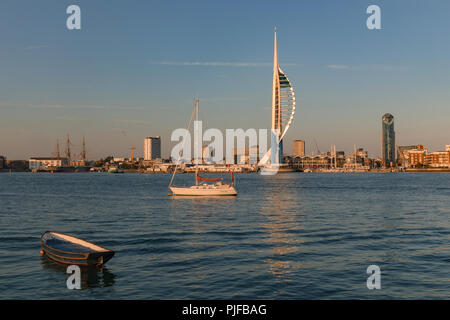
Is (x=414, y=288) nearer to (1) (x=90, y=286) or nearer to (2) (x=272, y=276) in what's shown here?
(2) (x=272, y=276)

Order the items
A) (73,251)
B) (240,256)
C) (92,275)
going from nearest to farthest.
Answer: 1. (92,275)
2. (73,251)
3. (240,256)

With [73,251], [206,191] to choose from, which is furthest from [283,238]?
[206,191]

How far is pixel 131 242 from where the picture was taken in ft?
85.6

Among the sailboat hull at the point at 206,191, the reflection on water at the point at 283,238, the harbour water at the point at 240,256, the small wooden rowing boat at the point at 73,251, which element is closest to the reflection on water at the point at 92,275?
the harbour water at the point at 240,256

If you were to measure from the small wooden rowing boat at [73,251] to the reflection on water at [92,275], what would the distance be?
10.8 inches

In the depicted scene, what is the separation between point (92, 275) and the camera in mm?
18203

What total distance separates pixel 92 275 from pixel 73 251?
7.81 ft

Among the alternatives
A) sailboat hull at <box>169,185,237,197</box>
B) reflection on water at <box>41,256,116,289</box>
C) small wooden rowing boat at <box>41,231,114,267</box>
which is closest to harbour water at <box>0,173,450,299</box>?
reflection on water at <box>41,256,116,289</box>

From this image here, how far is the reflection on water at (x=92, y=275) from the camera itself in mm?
16947

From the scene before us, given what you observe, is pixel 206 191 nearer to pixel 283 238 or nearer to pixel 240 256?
pixel 283 238

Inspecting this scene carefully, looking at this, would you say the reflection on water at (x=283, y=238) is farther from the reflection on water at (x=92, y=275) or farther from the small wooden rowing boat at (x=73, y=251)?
the small wooden rowing boat at (x=73, y=251)
